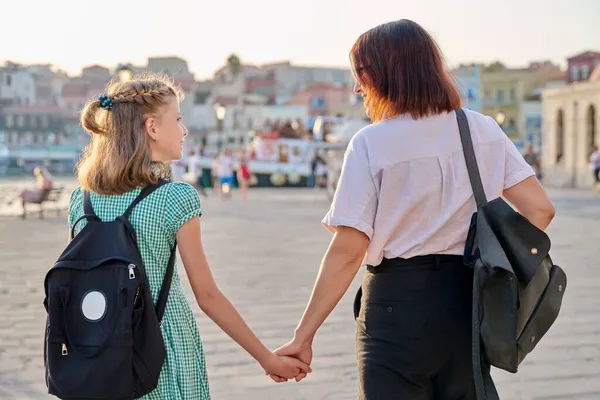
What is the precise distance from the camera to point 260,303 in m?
9.51

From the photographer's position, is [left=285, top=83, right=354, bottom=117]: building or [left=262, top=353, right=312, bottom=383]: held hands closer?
[left=262, top=353, right=312, bottom=383]: held hands

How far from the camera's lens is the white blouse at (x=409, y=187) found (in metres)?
3.24

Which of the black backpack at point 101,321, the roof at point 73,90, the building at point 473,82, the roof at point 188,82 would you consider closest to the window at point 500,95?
the building at point 473,82

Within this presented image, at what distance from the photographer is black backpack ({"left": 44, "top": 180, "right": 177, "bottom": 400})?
299cm

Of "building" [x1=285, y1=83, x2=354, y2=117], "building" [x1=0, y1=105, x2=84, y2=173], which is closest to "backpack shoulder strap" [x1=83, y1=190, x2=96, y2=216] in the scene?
"building" [x1=285, y1=83, x2=354, y2=117]

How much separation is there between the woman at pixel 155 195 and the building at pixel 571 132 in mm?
43224

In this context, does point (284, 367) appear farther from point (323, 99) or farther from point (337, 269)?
point (323, 99)

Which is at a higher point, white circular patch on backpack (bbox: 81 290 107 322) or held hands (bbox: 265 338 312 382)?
white circular patch on backpack (bbox: 81 290 107 322)

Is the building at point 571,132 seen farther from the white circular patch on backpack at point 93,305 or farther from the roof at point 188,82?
the roof at point 188,82

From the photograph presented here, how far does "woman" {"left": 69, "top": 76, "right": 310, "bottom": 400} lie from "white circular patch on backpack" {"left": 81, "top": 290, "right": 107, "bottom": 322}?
24cm

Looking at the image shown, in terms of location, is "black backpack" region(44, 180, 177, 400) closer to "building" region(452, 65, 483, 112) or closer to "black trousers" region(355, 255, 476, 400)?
"black trousers" region(355, 255, 476, 400)

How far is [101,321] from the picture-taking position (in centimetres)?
299

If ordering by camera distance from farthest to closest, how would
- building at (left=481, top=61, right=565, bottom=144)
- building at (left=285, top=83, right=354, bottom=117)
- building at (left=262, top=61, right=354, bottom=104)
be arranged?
building at (left=262, top=61, right=354, bottom=104), building at (left=285, top=83, right=354, bottom=117), building at (left=481, top=61, right=565, bottom=144)

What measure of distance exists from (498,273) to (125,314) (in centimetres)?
105
